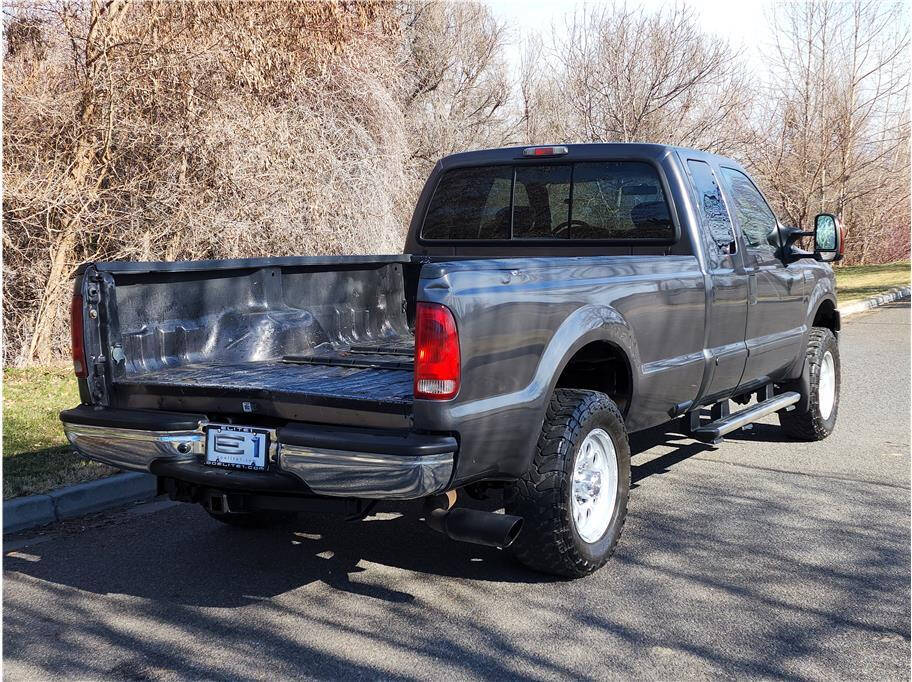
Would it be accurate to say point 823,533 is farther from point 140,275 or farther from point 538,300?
point 140,275

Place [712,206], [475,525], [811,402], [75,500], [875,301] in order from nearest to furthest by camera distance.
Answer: [475,525] → [75,500] → [712,206] → [811,402] → [875,301]

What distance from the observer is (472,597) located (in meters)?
4.41

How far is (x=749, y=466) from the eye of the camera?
6766mm

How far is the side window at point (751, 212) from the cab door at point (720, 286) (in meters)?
0.24

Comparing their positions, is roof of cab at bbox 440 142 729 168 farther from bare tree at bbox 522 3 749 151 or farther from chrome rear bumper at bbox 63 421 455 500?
bare tree at bbox 522 3 749 151

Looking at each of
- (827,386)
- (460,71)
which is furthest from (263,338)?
(460,71)

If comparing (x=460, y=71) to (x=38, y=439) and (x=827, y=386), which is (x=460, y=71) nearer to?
(x=827, y=386)

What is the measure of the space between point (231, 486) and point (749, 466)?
393 centimetres

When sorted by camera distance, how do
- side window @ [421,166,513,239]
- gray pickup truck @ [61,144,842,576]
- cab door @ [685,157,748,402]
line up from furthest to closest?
side window @ [421,166,513,239] → cab door @ [685,157,748,402] → gray pickup truck @ [61,144,842,576]

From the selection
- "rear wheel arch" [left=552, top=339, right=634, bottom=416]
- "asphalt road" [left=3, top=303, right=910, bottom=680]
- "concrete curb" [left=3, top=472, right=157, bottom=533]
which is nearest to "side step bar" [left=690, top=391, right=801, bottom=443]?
"asphalt road" [left=3, top=303, right=910, bottom=680]

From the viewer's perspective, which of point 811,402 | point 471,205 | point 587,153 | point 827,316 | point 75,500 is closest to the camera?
point 75,500

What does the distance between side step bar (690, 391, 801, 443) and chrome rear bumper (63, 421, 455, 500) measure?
247cm

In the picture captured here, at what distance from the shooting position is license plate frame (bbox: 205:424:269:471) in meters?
4.09

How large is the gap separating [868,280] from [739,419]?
2162cm
